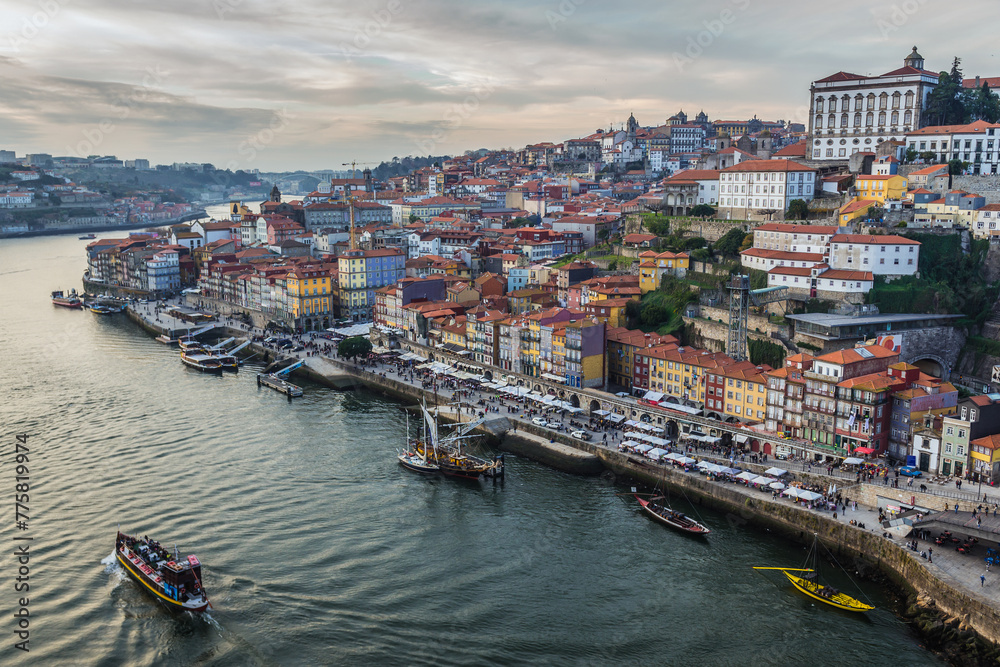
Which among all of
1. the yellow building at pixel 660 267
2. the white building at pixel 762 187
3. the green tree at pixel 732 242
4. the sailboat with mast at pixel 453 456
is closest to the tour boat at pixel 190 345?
the sailboat with mast at pixel 453 456

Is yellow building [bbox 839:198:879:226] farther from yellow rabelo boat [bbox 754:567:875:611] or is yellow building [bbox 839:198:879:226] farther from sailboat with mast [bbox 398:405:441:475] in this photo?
sailboat with mast [bbox 398:405:441:475]

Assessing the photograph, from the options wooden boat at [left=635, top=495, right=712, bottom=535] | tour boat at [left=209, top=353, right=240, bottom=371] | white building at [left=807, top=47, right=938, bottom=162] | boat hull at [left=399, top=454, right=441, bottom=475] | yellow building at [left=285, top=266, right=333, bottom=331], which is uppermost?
white building at [left=807, top=47, right=938, bottom=162]

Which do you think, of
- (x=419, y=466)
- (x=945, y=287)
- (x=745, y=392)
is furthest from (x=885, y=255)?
(x=419, y=466)

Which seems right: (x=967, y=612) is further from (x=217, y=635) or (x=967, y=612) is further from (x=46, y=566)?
(x=46, y=566)

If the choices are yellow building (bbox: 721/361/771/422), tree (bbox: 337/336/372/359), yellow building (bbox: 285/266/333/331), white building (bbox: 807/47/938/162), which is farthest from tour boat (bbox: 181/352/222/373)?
white building (bbox: 807/47/938/162)

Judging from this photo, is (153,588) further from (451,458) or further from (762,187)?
(762,187)
